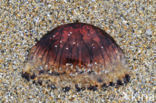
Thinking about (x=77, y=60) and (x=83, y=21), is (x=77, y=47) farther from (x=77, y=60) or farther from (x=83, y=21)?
(x=83, y=21)

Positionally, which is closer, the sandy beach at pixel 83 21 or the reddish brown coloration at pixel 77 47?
the reddish brown coloration at pixel 77 47

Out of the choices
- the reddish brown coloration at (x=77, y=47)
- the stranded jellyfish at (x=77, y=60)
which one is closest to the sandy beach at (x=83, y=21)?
the stranded jellyfish at (x=77, y=60)

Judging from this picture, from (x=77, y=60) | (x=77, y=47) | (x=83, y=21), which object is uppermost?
(x=83, y=21)

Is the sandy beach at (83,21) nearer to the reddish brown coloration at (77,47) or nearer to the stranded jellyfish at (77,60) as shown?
the stranded jellyfish at (77,60)

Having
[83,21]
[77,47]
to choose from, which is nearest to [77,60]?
[77,47]

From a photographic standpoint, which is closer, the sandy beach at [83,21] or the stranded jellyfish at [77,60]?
the stranded jellyfish at [77,60]

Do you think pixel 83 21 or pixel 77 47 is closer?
pixel 77 47

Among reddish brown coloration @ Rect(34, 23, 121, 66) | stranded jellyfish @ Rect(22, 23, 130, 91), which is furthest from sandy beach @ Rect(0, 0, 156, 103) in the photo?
reddish brown coloration @ Rect(34, 23, 121, 66)

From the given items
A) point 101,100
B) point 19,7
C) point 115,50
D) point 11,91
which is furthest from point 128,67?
point 19,7

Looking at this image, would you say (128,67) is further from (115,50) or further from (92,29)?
(92,29)
